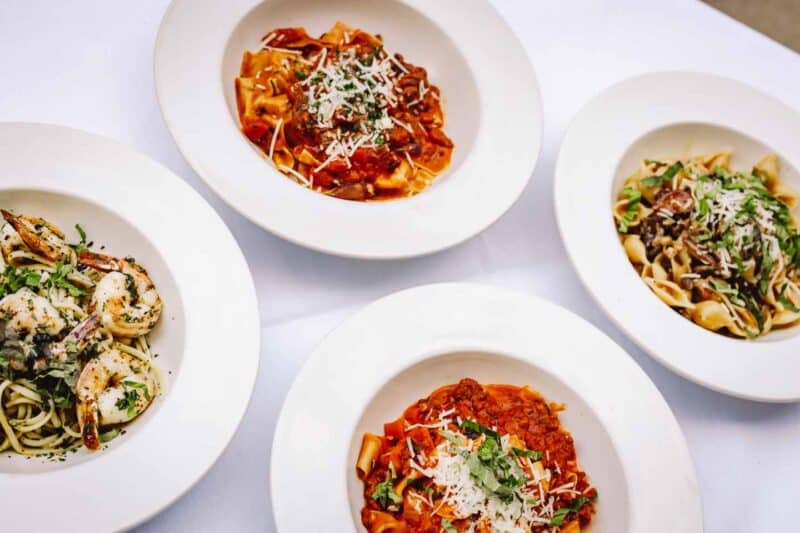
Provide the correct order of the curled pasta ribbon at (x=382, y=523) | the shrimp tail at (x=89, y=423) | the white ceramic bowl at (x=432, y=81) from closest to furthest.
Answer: the shrimp tail at (x=89, y=423), the curled pasta ribbon at (x=382, y=523), the white ceramic bowl at (x=432, y=81)

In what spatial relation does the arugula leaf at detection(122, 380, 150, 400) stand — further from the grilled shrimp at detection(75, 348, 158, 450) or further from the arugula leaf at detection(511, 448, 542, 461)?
the arugula leaf at detection(511, 448, 542, 461)

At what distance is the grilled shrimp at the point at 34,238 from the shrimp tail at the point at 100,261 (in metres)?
0.06

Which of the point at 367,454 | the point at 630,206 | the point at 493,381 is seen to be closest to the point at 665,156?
the point at 630,206

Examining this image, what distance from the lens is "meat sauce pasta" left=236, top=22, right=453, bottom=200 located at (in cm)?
292

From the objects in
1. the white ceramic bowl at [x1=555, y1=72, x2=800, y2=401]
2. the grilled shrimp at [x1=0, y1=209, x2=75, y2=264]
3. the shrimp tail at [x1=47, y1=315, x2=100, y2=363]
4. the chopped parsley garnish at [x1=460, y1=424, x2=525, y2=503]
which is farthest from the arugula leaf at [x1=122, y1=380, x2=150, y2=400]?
the white ceramic bowl at [x1=555, y1=72, x2=800, y2=401]

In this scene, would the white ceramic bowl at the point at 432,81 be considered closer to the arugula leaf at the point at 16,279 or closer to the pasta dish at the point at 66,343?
the pasta dish at the point at 66,343

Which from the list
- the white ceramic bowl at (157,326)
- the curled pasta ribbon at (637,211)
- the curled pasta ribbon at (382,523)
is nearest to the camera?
the white ceramic bowl at (157,326)

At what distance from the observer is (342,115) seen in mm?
3006

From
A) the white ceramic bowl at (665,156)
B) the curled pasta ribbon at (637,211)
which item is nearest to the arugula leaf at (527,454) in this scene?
the white ceramic bowl at (665,156)

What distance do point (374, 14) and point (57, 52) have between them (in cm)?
124

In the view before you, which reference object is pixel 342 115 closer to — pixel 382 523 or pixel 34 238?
pixel 34 238

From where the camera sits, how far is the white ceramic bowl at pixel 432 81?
8.14ft

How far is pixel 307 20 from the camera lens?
334 centimetres

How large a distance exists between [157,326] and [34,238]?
427 mm
